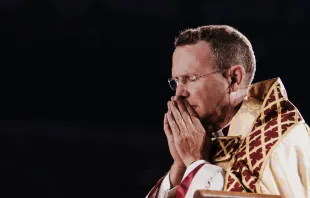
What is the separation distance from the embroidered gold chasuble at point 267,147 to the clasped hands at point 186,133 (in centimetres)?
10

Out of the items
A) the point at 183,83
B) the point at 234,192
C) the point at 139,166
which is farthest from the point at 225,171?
the point at 139,166

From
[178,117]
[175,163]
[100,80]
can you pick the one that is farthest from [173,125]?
[100,80]

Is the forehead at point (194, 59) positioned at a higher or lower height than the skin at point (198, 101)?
higher

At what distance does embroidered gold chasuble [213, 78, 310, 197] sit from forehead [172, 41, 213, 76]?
0.21 meters

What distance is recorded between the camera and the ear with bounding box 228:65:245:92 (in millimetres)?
2459

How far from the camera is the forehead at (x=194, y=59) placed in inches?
95.4

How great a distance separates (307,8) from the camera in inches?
190

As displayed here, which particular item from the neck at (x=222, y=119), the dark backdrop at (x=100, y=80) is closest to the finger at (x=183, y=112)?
the neck at (x=222, y=119)

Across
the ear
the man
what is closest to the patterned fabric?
the man

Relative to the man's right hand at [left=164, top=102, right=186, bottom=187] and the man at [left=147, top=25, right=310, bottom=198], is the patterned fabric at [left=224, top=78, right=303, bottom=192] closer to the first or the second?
the man at [left=147, top=25, right=310, bottom=198]

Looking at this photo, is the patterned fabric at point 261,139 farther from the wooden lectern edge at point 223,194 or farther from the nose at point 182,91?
the nose at point 182,91

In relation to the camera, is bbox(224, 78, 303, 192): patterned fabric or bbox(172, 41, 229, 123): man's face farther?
bbox(172, 41, 229, 123): man's face

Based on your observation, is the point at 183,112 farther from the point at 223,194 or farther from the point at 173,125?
the point at 223,194

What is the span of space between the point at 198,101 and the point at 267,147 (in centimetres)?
31
